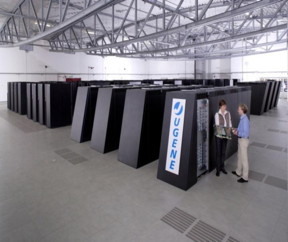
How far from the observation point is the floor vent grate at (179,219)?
2.61m

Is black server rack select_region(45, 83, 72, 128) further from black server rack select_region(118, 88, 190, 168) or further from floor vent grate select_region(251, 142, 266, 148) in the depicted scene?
floor vent grate select_region(251, 142, 266, 148)

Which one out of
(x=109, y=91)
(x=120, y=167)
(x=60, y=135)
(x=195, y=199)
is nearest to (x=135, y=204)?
(x=195, y=199)

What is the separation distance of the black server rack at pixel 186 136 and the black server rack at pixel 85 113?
331 cm

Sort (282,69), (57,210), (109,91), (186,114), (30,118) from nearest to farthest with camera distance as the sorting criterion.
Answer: (57,210), (186,114), (109,91), (30,118), (282,69)

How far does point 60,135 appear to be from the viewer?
23.4 feet

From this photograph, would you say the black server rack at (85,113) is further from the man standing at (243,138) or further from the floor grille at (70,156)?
the man standing at (243,138)

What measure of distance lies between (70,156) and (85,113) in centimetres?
155

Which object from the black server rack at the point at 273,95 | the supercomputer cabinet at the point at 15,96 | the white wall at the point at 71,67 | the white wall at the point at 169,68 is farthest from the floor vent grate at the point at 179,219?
the white wall at the point at 169,68

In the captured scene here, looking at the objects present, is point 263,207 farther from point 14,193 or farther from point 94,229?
point 14,193

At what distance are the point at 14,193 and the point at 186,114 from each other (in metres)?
3.18

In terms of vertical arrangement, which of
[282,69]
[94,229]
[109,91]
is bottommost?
[94,229]

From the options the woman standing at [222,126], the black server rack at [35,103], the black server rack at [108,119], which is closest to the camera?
the woman standing at [222,126]

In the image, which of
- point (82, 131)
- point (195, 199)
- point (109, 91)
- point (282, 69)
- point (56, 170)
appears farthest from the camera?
point (282, 69)

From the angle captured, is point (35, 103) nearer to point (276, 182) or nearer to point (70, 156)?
point (70, 156)
